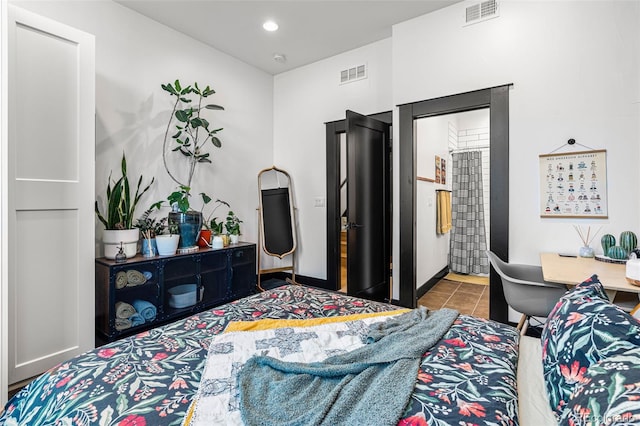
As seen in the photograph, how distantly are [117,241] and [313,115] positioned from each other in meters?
2.75

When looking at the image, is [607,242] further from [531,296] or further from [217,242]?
[217,242]

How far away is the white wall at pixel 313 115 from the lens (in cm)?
380

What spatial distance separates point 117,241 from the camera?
2.69m

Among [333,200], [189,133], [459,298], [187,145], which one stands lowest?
[459,298]

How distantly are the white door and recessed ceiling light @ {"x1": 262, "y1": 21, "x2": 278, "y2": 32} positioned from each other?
5.48 feet

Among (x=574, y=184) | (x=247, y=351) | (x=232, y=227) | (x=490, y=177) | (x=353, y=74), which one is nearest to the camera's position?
(x=247, y=351)

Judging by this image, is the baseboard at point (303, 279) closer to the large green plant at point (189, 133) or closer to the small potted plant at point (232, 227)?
the small potted plant at point (232, 227)

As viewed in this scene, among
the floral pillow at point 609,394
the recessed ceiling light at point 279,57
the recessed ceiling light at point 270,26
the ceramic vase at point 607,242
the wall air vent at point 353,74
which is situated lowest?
the floral pillow at point 609,394

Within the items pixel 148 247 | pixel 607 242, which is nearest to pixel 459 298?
pixel 607 242

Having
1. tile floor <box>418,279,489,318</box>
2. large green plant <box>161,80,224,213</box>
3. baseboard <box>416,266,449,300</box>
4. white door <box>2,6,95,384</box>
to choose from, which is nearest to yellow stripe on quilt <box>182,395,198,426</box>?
white door <box>2,6,95,384</box>

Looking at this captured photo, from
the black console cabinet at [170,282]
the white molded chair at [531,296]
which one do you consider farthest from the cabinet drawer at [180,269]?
the white molded chair at [531,296]

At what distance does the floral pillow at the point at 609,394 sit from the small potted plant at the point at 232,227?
3.25 meters

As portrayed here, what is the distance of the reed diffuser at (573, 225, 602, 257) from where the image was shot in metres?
2.38

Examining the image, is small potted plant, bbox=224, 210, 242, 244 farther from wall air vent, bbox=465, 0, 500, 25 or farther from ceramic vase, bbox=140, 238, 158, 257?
wall air vent, bbox=465, 0, 500, 25
